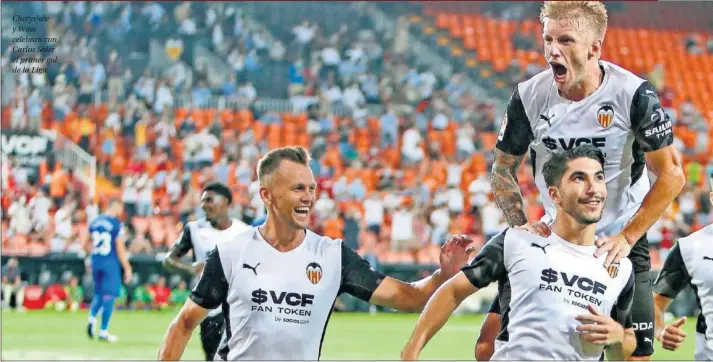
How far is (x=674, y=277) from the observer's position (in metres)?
7.67

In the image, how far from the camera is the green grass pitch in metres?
14.6

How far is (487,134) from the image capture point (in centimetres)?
2722

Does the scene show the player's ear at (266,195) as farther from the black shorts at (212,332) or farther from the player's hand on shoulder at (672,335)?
the black shorts at (212,332)

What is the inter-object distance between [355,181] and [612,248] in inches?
732

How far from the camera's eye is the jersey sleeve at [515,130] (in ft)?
20.8

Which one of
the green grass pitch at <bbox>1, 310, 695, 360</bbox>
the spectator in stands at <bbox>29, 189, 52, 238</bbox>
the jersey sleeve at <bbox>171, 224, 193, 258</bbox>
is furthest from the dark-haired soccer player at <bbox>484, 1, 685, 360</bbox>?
the spectator in stands at <bbox>29, 189, 52, 238</bbox>

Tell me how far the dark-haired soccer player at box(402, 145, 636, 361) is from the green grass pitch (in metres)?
8.54

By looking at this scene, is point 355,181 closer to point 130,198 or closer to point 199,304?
point 130,198

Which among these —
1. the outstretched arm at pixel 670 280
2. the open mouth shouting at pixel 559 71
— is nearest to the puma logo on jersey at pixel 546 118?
the open mouth shouting at pixel 559 71

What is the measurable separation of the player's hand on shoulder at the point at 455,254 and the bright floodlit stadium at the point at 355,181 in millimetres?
11

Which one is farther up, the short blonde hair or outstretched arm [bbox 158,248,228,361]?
the short blonde hair

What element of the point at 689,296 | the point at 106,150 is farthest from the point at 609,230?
the point at 106,150

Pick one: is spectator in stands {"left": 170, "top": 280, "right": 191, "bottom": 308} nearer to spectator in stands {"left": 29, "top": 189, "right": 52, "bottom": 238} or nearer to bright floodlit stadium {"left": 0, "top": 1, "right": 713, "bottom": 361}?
→ bright floodlit stadium {"left": 0, "top": 1, "right": 713, "bottom": 361}

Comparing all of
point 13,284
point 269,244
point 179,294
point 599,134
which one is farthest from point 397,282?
point 13,284
